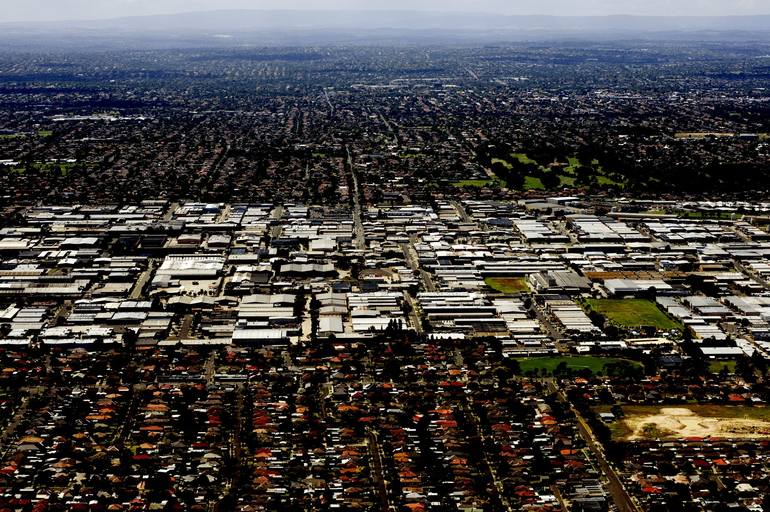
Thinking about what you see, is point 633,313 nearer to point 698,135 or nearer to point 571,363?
point 571,363

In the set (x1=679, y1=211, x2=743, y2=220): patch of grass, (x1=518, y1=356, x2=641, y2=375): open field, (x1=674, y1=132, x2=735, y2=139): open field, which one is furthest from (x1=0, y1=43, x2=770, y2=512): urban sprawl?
(x1=674, y1=132, x2=735, y2=139): open field

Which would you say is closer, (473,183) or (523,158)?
(473,183)

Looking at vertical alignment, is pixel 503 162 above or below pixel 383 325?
below

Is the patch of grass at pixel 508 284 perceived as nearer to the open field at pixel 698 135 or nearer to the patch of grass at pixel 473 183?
the patch of grass at pixel 473 183

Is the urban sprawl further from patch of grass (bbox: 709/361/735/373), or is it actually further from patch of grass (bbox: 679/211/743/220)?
patch of grass (bbox: 679/211/743/220)

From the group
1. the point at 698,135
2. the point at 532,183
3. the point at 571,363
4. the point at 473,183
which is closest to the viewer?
the point at 571,363

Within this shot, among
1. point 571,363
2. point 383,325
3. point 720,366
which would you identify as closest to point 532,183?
point 383,325

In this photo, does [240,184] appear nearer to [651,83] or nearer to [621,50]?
[651,83]
